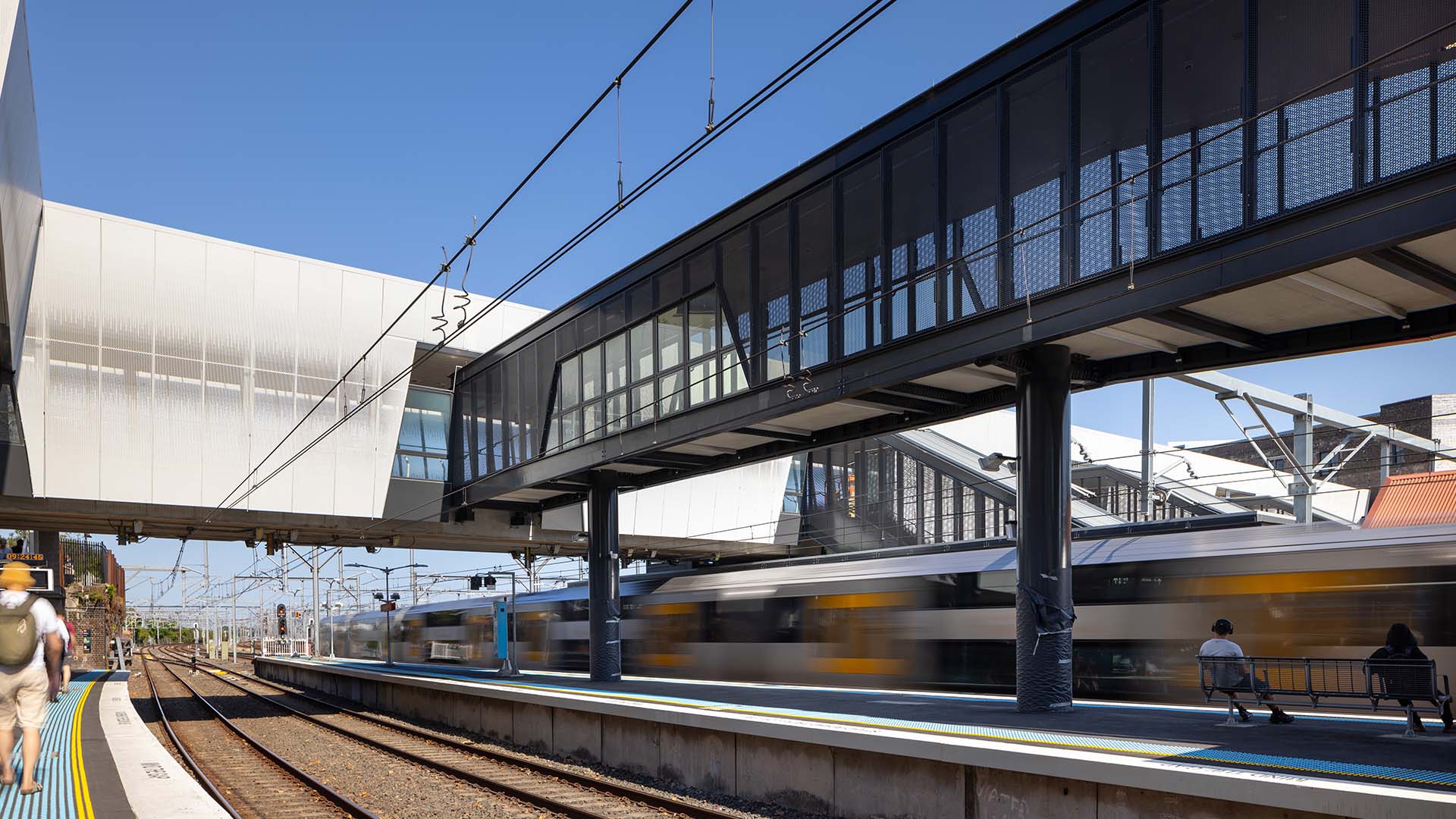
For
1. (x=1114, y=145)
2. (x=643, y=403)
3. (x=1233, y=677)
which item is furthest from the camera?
(x=643, y=403)

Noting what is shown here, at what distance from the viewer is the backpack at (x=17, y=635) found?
6945mm

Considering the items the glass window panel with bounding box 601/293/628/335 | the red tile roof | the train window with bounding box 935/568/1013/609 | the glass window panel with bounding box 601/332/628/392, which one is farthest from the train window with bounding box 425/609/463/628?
the red tile roof

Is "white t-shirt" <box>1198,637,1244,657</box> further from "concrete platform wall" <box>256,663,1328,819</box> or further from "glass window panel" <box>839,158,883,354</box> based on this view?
"glass window panel" <box>839,158,883,354</box>

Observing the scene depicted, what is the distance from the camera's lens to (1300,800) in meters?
7.93

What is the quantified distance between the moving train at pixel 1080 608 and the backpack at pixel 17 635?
15.1m

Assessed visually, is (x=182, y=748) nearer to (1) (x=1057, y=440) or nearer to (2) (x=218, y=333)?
(2) (x=218, y=333)

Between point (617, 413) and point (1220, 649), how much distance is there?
44.4 feet

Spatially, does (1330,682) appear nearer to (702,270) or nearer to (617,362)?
(702,270)

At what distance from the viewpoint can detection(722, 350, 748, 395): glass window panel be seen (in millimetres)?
18734

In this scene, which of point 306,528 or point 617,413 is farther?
point 306,528

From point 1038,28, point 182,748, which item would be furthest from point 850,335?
point 182,748

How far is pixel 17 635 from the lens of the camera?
6977 mm

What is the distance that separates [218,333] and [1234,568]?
25051 mm

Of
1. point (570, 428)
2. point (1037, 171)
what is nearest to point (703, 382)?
point (570, 428)
